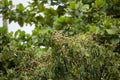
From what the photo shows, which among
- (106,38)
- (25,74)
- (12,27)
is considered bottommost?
(12,27)

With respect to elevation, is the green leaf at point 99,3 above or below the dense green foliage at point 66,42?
above

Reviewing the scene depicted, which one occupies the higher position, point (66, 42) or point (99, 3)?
point (99, 3)

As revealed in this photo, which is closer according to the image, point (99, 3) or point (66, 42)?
point (66, 42)

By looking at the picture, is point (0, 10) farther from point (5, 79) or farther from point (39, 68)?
point (39, 68)

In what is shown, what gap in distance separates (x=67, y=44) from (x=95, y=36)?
1.50 feet

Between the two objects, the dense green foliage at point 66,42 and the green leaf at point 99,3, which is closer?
the dense green foliage at point 66,42

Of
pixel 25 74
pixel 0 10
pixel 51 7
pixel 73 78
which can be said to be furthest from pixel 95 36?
pixel 0 10

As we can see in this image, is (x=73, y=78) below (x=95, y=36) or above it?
below

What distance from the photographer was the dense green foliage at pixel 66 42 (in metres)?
3.10

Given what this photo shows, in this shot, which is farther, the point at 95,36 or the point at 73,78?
the point at 95,36

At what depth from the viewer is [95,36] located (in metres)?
3.44

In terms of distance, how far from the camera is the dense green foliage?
10.2 ft

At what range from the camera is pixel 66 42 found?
10.1 ft

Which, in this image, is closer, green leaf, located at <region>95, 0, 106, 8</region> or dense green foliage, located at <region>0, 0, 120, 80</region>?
dense green foliage, located at <region>0, 0, 120, 80</region>
